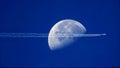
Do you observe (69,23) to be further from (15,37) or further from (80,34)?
(15,37)

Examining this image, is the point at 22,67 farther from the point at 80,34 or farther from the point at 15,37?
the point at 80,34

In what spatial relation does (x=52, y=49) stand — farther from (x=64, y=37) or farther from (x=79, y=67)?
(x=79, y=67)

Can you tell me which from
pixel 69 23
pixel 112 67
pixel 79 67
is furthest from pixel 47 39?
pixel 112 67

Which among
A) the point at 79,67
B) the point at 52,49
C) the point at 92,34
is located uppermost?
the point at 92,34

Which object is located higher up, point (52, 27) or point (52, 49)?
point (52, 27)

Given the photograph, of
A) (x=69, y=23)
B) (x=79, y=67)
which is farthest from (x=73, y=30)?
(x=79, y=67)
